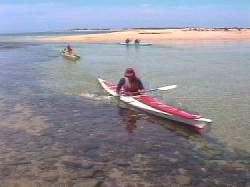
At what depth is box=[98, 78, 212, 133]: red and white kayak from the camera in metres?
14.3

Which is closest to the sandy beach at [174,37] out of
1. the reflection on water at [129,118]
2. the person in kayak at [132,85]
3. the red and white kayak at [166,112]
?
the person in kayak at [132,85]

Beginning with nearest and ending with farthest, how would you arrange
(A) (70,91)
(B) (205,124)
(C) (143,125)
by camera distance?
1. (B) (205,124)
2. (C) (143,125)
3. (A) (70,91)

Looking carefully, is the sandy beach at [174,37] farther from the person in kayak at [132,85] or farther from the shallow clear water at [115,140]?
the person in kayak at [132,85]

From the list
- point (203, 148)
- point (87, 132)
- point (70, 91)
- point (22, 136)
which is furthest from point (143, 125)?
point (70, 91)

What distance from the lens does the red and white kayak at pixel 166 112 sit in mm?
14320

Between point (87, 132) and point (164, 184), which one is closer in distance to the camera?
point (164, 184)

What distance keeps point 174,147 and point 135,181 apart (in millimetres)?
Result: 2989

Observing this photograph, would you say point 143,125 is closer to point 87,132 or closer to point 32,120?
point 87,132

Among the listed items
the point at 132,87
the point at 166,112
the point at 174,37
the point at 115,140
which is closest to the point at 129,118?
the point at 166,112

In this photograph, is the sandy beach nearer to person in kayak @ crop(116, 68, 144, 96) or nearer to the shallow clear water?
the shallow clear water

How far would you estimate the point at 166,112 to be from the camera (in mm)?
16047

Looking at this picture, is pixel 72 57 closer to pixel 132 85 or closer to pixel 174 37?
Result: pixel 132 85

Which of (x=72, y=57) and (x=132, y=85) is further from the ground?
(x=132, y=85)

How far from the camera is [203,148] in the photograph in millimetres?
12836
